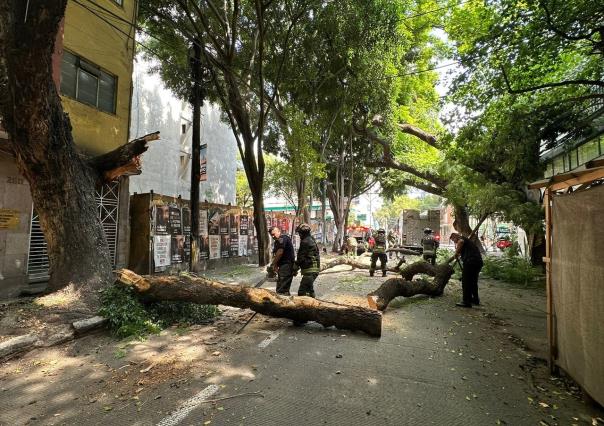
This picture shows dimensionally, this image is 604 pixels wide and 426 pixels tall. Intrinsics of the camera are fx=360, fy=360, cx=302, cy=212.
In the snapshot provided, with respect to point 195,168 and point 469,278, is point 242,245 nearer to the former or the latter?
point 195,168

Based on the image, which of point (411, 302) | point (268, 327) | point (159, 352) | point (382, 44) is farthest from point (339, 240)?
point (159, 352)

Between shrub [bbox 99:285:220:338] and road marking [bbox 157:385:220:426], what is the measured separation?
2172mm

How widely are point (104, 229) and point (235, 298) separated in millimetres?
4254

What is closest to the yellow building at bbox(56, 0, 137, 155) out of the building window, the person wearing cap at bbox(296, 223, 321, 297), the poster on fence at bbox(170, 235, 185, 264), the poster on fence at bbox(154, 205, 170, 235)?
the building window

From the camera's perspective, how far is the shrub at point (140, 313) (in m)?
5.34

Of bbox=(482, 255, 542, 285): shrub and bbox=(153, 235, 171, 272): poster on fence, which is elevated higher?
bbox=(153, 235, 171, 272): poster on fence

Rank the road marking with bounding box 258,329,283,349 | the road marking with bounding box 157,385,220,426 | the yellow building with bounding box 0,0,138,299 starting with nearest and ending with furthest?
the road marking with bounding box 157,385,220,426, the road marking with bounding box 258,329,283,349, the yellow building with bounding box 0,0,138,299

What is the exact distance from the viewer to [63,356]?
4.52 metres

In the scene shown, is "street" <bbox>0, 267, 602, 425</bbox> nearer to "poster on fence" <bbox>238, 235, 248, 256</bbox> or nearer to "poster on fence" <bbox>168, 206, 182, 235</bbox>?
"poster on fence" <bbox>168, 206, 182, 235</bbox>

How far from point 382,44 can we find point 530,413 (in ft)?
42.2

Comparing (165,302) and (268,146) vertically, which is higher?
(268,146)

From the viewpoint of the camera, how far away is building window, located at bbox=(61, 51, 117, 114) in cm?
933

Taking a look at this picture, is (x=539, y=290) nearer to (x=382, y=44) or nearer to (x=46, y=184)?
(x=382, y=44)

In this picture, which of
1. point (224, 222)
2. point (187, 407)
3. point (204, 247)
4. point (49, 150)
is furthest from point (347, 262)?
point (187, 407)
